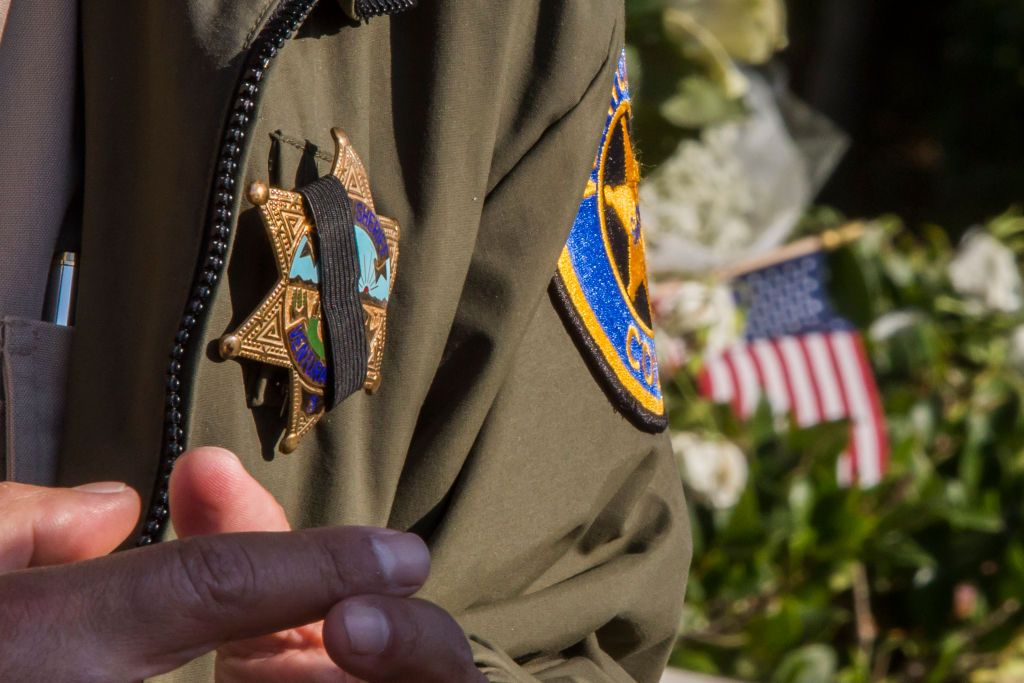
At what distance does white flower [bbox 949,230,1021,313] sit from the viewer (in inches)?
104

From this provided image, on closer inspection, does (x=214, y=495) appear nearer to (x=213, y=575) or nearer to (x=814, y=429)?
(x=213, y=575)

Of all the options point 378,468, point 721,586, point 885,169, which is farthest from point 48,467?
point 885,169

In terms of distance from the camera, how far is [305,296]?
2.21ft

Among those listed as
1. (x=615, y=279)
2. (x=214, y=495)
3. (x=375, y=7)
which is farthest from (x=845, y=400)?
(x=214, y=495)

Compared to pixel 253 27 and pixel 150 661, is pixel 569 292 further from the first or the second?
pixel 150 661

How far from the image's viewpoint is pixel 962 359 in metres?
2.66

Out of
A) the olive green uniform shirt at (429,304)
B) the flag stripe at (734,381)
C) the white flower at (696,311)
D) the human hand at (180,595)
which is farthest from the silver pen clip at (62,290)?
the flag stripe at (734,381)

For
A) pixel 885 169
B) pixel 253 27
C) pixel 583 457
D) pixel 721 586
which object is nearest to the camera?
pixel 253 27

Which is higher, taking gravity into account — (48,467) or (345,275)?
(345,275)

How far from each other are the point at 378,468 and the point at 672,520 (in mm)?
283

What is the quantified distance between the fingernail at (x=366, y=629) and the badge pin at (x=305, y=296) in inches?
8.6

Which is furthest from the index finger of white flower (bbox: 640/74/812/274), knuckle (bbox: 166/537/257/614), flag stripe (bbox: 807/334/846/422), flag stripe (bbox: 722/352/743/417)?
flag stripe (bbox: 807/334/846/422)

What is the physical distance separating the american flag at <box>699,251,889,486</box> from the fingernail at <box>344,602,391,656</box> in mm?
1904

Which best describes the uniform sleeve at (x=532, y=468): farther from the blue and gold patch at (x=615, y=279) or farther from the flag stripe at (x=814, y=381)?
the flag stripe at (x=814, y=381)
